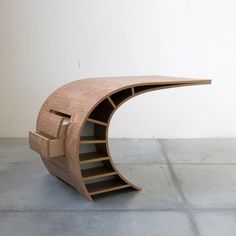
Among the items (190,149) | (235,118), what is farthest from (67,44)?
(235,118)

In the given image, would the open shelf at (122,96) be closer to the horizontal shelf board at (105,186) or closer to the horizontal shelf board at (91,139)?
the horizontal shelf board at (91,139)

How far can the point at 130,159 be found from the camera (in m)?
2.76

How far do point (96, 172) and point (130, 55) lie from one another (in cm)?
166

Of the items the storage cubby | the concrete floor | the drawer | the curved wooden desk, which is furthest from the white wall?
the drawer

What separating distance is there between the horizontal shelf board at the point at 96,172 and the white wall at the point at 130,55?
1439mm

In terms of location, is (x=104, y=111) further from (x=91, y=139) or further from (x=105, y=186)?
(x=105, y=186)

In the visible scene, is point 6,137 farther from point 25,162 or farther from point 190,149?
point 190,149

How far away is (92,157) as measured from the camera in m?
1.98

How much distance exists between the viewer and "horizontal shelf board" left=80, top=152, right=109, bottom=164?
191 centimetres

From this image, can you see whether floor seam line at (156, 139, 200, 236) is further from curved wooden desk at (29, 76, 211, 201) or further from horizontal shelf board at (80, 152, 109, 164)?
horizontal shelf board at (80, 152, 109, 164)

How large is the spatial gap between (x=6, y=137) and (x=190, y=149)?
1.76 meters

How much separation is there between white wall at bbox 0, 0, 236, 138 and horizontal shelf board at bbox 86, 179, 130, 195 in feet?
4.73

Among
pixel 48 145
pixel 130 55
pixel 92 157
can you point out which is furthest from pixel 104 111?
pixel 130 55

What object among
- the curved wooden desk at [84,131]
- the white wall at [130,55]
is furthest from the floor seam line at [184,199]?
the white wall at [130,55]
